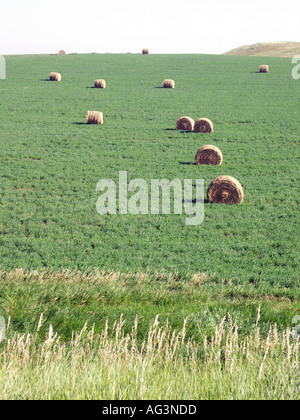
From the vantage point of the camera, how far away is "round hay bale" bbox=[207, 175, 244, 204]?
1603cm

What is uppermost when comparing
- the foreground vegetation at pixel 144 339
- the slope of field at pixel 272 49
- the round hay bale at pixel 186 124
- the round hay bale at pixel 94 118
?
the slope of field at pixel 272 49

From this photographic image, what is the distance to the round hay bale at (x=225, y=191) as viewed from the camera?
16031 millimetres

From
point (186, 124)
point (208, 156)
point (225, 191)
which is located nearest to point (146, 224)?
point (225, 191)

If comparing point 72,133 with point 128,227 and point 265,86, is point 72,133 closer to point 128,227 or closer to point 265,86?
point 128,227

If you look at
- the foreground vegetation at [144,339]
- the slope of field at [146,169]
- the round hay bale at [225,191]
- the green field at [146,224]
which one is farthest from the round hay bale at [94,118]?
the foreground vegetation at [144,339]

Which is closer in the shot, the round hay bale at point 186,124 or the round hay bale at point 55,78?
the round hay bale at point 186,124

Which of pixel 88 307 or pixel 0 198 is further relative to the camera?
pixel 0 198

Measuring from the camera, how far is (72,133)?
28875 millimetres

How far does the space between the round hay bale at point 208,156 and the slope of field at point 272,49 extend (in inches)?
2860

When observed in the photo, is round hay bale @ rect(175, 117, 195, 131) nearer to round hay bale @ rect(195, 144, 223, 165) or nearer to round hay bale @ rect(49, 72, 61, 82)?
round hay bale @ rect(195, 144, 223, 165)

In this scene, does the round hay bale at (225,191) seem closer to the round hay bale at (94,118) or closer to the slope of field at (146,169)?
the slope of field at (146,169)

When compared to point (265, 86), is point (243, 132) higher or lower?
lower

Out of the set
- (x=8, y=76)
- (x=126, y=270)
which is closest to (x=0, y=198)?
(x=126, y=270)

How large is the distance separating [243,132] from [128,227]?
18.5 meters
